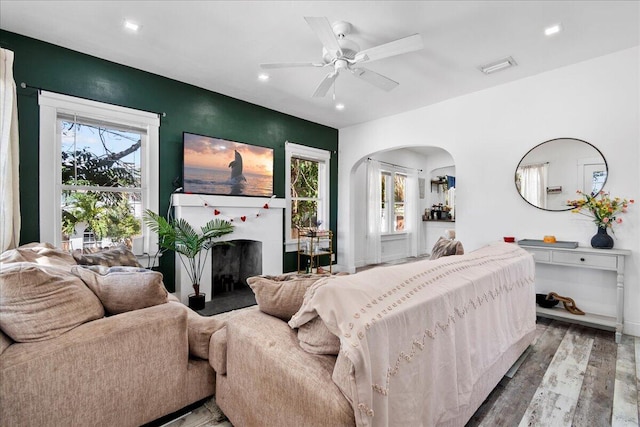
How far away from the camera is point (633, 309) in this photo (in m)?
2.92

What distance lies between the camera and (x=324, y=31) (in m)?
2.21

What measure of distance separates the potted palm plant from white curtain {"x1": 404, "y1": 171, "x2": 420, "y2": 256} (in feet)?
16.2

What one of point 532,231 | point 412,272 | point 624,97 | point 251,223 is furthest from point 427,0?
point 251,223

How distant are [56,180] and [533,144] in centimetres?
536

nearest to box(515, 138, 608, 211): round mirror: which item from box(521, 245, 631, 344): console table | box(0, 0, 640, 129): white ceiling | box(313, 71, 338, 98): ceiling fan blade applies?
box(521, 245, 631, 344): console table

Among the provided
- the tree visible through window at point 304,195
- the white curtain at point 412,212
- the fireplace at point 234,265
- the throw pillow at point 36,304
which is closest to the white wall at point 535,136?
the tree visible through window at point 304,195

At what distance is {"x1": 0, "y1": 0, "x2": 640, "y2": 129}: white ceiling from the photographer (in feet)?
7.77

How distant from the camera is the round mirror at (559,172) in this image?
3.17 meters

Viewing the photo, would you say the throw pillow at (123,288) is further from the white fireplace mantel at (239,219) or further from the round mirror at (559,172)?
the round mirror at (559,172)

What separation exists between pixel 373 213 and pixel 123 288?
17.3 feet

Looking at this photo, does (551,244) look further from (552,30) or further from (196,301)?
(196,301)

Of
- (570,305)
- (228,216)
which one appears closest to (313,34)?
(228,216)

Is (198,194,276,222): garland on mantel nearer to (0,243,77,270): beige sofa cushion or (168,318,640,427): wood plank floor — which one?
(0,243,77,270): beige sofa cushion

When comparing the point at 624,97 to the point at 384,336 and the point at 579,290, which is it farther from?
the point at 384,336
